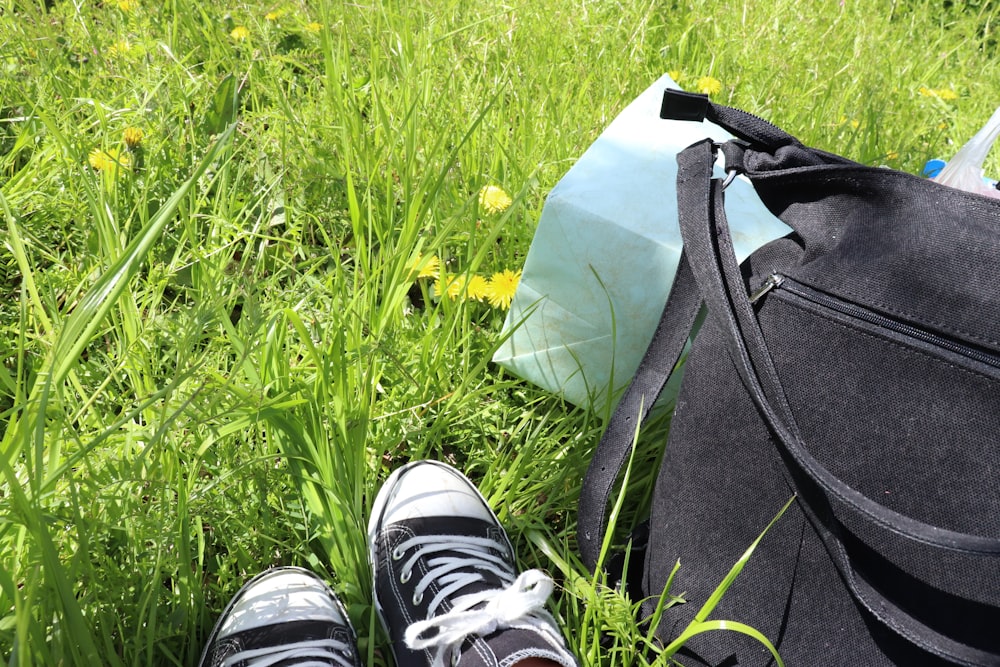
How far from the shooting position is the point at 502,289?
1.36 metres

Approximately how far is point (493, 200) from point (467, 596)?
775 millimetres

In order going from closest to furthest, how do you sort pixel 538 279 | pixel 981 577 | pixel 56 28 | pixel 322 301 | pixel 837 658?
1. pixel 981 577
2. pixel 837 658
3. pixel 538 279
4. pixel 322 301
5. pixel 56 28

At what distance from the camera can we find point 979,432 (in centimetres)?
73

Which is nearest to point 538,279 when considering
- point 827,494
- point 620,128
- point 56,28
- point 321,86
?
point 620,128

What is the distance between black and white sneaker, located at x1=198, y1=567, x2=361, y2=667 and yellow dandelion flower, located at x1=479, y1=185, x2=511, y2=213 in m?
0.79

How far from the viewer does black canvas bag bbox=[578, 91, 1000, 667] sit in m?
0.73

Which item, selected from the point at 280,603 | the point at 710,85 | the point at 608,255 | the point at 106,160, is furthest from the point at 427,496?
the point at 710,85

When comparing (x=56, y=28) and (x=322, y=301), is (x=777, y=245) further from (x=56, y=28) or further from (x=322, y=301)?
(x=56, y=28)

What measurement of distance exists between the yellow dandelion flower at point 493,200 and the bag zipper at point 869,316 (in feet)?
2.25

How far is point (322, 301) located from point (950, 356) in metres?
1.04

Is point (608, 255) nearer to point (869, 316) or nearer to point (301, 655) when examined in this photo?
point (869, 316)

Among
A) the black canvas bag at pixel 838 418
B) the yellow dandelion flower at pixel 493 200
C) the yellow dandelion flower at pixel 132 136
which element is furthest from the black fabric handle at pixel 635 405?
the yellow dandelion flower at pixel 132 136

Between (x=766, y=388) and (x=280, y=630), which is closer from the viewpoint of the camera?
(x=766, y=388)

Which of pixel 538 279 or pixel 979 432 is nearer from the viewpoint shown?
pixel 979 432
